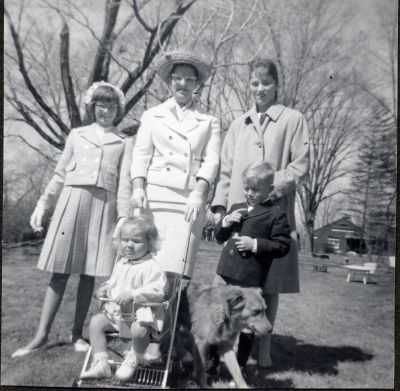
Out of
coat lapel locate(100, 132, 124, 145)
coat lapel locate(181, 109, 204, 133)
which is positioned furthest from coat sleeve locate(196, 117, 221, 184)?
coat lapel locate(100, 132, 124, 145)

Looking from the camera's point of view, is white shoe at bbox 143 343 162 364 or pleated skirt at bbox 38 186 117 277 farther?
pleated skirt at bbox 38 186 117 277

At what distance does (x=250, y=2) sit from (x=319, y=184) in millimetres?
2640

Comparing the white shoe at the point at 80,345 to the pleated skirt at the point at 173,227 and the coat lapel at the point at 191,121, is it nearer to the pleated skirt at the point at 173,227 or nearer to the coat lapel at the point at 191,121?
the pleated skirt at the point at 173,227

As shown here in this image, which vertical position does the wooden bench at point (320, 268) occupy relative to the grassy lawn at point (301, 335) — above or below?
above

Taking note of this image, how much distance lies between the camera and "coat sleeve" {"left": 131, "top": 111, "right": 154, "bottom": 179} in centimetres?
309

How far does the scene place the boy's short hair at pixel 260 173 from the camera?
9.27 ft

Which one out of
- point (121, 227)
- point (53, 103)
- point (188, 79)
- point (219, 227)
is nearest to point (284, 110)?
point (188, 79)

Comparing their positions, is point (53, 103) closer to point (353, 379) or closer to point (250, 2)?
point (250, 2)

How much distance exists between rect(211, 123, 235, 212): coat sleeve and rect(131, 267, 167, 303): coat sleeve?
2.68ft

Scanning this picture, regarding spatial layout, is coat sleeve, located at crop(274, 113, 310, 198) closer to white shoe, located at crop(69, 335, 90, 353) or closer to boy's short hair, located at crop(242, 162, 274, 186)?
boy's short hair, located at crop(242, 162, 274, 186)

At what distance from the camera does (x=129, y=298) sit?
2502 mm

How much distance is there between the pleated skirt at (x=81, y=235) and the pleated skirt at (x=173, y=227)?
415 mm

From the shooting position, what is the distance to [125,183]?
3.24 m

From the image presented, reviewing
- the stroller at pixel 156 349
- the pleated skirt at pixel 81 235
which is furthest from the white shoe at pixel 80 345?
the pleated skirt at pixel 81 235
